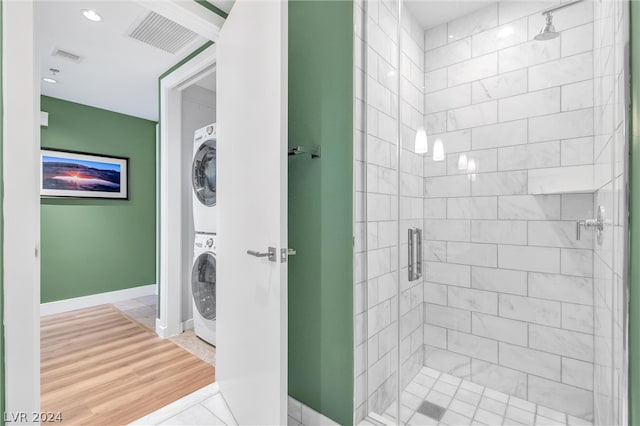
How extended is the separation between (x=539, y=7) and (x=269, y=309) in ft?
5.69

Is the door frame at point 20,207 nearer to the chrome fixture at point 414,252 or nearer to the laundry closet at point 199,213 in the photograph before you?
the laundry closet at point 199,213

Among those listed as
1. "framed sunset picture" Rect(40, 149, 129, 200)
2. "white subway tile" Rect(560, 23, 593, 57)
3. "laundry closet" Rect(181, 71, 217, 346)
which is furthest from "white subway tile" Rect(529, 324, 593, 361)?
"framed sunset picture" Rect(40, 149, 129, 200)

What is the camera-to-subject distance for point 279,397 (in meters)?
1.21

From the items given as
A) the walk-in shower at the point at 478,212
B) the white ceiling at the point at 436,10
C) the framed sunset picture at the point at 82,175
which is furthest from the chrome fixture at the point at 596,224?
the framed sunset picture at the point at 82,175

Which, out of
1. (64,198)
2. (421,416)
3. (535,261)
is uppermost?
(64,198)

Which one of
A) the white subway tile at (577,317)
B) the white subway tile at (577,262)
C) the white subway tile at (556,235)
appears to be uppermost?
the white subway tile at (556,235)

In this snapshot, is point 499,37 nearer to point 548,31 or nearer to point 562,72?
point 548,31

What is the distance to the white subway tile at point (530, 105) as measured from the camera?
Answer: 4.23ft

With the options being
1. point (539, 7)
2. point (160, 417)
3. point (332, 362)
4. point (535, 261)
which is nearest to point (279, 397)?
point (332, 362)

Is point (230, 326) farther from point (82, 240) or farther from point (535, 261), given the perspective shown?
point (82, 240)

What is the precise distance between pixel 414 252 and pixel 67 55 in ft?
10.4

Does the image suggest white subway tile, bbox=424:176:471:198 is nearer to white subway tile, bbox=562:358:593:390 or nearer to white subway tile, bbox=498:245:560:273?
white subway tile, bbox=498:245:560:273

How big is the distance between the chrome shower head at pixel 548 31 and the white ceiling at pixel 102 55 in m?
1.76

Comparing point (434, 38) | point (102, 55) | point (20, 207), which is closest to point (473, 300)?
point (434, 38)
